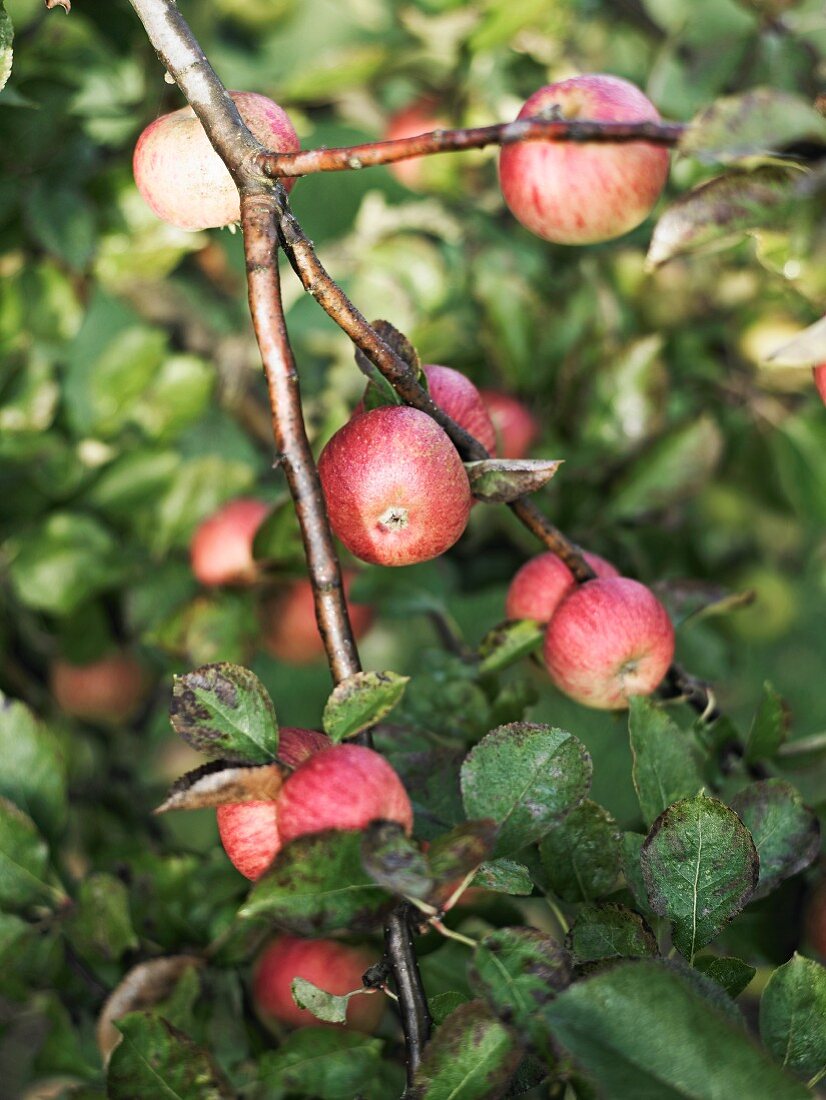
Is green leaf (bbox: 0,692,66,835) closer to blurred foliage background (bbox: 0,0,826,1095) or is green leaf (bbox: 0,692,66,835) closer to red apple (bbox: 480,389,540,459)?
blurred foliage background (bbox: 0,0,826,1095)

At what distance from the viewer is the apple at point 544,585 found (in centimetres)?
84

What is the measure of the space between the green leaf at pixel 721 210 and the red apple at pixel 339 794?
346 mm

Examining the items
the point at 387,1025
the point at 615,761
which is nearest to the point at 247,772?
the point at 615,761

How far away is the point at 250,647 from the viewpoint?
1.12 metres

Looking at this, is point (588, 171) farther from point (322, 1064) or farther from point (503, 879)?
point (322, 1064)

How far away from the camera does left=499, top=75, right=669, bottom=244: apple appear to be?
0.75 meters

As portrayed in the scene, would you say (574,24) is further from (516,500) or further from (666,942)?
(666,942)

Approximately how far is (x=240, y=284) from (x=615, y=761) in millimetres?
770

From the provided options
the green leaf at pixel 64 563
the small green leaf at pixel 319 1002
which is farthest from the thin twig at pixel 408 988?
the green leaf at pixel 64 563

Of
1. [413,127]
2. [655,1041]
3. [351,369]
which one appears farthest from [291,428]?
[413,127]

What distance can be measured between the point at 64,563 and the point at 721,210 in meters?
0.73

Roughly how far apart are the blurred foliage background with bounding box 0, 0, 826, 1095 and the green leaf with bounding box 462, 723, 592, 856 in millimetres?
199

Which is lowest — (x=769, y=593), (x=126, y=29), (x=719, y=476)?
(x=769, y=593)

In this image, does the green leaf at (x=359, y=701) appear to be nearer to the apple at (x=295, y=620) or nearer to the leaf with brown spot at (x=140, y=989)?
the leaf with brown spot at (x=140, y=989)
